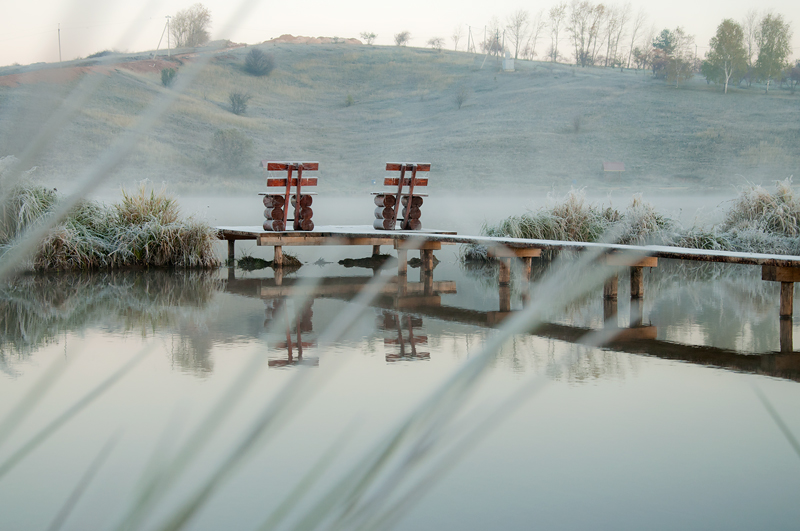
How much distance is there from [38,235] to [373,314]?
6.09 m

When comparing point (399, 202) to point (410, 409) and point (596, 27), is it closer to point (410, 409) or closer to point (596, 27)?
point (410, 409)

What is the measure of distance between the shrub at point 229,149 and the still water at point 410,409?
3689cm

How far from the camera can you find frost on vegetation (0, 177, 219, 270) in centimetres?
946

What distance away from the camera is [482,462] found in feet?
9.78

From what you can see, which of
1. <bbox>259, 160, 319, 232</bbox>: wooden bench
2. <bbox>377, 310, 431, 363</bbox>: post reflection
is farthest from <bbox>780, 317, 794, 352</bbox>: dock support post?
<bbox>259, 160, 319, 232</bbox>: wooden bench

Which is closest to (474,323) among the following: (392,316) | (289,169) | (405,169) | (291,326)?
(392,316)

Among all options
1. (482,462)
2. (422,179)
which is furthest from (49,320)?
(422,179)

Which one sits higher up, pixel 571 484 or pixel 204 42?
pixel 204 42

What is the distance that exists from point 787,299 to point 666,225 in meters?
5.21

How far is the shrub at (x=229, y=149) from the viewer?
43.4 metres

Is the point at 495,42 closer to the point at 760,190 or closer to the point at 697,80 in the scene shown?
the point at 697,80

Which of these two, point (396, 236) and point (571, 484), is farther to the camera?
point (396, 236)

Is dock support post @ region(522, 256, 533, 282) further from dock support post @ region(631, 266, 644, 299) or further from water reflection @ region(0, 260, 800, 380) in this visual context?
dock support post @ region(631, 266, 644, 299)

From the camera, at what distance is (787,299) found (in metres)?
5.85
